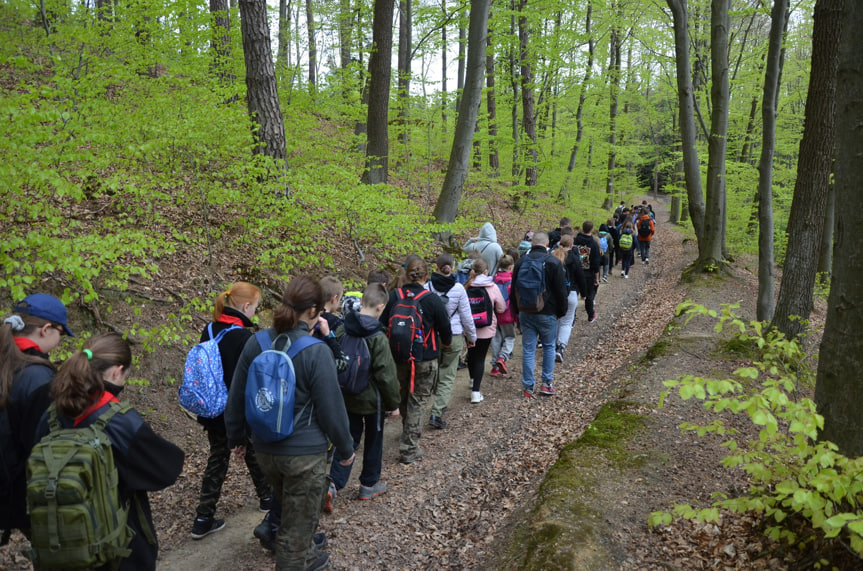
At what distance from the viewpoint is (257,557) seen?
12.5 feet

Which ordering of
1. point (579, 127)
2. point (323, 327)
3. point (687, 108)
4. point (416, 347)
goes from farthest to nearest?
point (579, 127) < point (687, 108) < point (416, 347) < point (323, 327)

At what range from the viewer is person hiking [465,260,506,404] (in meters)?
6.79

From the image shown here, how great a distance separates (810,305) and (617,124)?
20972mm

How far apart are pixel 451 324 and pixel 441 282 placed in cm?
59

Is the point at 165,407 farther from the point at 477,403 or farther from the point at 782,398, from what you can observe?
the point at 782,398

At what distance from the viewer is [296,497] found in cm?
305

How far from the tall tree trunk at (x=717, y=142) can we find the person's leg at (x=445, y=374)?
971 cm

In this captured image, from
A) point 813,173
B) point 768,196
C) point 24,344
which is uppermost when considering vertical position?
point 813,173

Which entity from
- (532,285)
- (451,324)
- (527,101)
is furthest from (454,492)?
(527,101)

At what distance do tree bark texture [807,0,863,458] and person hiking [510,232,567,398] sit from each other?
392cm

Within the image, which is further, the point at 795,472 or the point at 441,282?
the point at 441,282

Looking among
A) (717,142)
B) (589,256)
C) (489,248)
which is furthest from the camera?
(717,142)

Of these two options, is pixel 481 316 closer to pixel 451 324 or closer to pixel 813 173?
pixel 451 324

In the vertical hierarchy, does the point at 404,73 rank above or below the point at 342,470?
above
